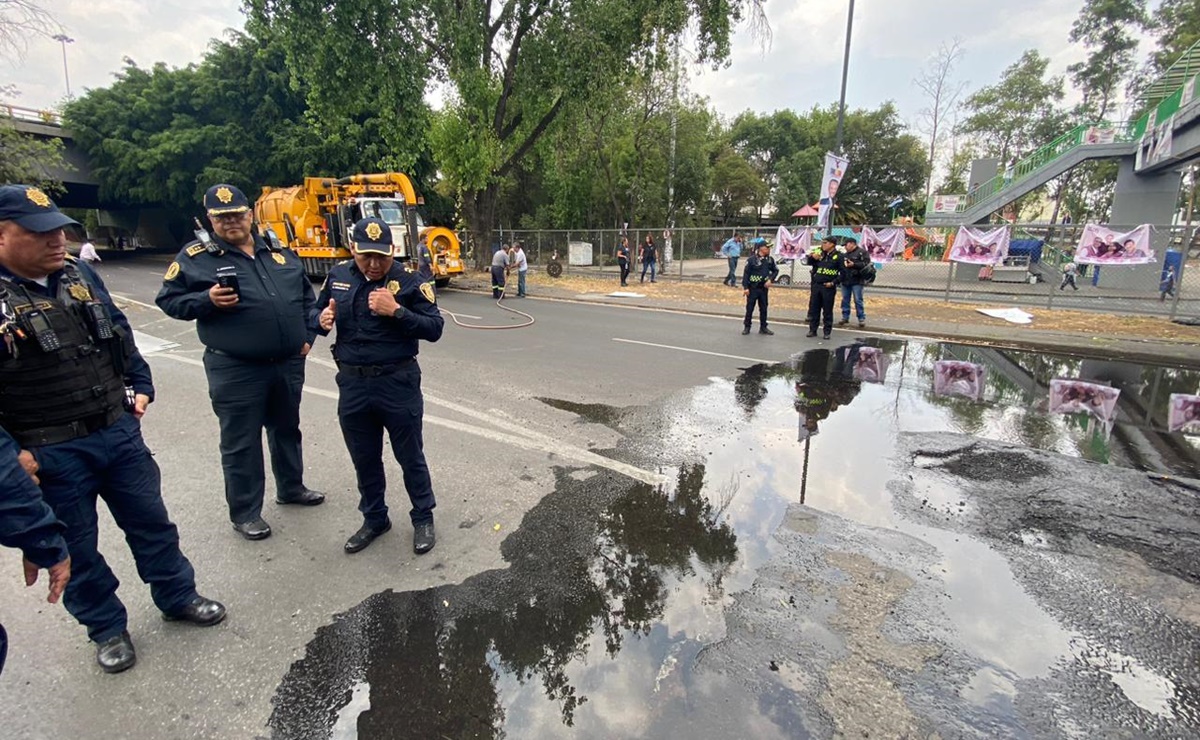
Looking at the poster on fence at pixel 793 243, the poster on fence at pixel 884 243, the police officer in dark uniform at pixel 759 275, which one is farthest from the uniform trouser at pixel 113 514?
the poster on fence at pixel 793 243

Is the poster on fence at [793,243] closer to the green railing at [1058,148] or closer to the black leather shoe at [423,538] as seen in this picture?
the green railing at [1058,148]

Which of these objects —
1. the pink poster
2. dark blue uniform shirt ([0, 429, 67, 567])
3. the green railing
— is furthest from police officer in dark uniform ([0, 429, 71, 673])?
the green railing

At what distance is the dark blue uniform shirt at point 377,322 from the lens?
11.1ft

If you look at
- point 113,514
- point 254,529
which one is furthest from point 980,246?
point 113,514

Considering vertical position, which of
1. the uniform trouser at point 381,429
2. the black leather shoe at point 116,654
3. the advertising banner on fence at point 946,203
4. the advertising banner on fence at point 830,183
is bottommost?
the black leather shoe at point 116,654

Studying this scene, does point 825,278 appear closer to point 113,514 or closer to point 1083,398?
point 1083,398

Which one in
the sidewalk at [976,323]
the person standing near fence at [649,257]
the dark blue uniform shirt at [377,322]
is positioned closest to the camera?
the dark blue uniform shirt at [377,322]

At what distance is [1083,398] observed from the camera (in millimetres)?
7129

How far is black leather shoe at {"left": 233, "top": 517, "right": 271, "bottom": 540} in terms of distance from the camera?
146 inches

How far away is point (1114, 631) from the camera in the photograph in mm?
2936

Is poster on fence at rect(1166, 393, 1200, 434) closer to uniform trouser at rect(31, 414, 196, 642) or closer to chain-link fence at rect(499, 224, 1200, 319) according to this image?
chain-link fence at rect(499, 224, 1200, 319)

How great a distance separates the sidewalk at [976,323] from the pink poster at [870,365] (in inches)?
87.8

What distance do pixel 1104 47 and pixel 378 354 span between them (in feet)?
163

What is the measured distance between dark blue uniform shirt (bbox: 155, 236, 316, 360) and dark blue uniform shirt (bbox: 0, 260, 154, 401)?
17.5 inches
